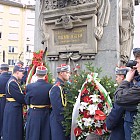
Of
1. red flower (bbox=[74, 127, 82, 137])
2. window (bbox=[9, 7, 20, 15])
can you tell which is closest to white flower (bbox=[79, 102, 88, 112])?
red flower (bbox=[74, 127, 82, 137])

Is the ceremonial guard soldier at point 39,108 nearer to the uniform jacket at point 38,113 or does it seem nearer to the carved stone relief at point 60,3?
the uniform jacket at point 38,113

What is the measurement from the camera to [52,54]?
7801 millimetres

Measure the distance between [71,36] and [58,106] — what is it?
2.76 metres

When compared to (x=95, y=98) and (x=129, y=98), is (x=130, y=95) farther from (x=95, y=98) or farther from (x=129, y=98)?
(x=95, y=98)

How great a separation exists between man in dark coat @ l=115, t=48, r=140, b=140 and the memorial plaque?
353 centimetres

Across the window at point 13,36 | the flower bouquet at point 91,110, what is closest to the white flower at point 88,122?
the flower bouquet at point 91,110

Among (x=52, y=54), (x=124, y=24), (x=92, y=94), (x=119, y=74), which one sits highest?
(x=124, y=24)

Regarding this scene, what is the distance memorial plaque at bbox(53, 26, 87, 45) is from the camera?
723 cm

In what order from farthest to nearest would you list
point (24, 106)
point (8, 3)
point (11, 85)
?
point (8, 3), point (24, 106), point (11, 85)

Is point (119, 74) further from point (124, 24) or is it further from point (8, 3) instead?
point (8, 3)

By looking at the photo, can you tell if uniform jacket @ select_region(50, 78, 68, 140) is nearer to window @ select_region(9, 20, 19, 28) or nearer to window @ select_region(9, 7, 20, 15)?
window @ select_region(9, 20, 19, 28)

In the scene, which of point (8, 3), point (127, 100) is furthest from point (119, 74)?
point (8, 3)

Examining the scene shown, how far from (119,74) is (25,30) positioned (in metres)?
47.2

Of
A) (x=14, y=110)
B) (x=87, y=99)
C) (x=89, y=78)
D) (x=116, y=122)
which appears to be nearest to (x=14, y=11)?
(x=14, y=110)
